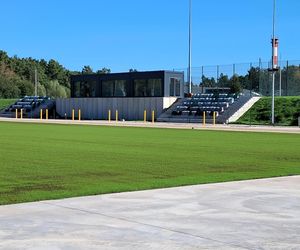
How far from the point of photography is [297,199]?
32.3ft

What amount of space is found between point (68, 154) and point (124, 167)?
4.00 meters

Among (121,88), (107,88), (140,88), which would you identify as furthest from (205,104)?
(107,88)

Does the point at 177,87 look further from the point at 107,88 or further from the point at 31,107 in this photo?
the point at 31,107

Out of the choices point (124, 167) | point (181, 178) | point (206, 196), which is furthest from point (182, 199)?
point (124, 167)

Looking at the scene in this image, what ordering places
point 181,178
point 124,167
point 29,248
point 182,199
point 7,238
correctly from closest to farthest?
point 29,248, point 7,238, point 182,199, point 181,178, point 124,167

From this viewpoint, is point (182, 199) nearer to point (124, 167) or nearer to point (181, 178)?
point (181, 178)

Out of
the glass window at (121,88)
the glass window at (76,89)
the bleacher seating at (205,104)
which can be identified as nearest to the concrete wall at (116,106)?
the glass window at (121,88)

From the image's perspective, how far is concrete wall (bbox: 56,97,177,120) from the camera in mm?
61031

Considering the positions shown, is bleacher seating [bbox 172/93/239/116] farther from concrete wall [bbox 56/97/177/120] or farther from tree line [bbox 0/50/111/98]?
tree line [bbox 0/50/111/98]

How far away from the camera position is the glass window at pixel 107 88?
213 ft

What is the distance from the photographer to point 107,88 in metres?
65.5

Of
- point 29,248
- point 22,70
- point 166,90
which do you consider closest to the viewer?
point 29,248

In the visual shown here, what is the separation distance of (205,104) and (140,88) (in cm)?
757

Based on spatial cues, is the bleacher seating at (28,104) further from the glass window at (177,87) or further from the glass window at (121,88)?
the glass window at (177,87)
